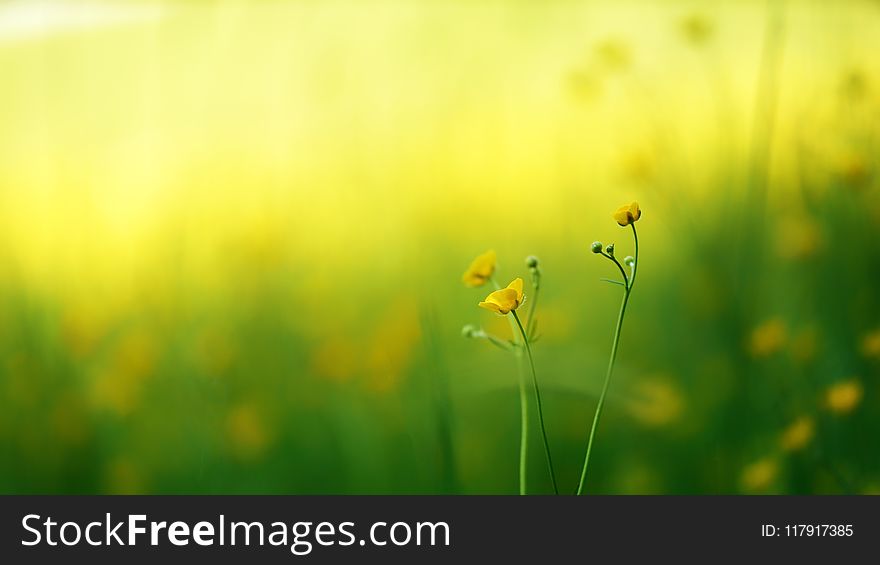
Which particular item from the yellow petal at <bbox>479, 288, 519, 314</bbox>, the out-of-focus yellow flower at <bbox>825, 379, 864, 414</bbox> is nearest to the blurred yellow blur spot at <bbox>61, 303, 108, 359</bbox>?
the yellow petal at <bbox>479, 288, 519, 314</bbox>

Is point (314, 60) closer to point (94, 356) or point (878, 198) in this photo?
point (94, 356)

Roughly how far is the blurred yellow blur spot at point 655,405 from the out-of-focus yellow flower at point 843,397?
312 millimetres

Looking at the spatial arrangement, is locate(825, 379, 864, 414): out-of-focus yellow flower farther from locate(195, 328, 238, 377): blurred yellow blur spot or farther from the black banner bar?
locate(195, 328, 238, 377): blurred yellow blur spot

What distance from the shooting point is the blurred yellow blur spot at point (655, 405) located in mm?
1323

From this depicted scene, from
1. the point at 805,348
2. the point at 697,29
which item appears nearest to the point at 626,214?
the point at 805,348

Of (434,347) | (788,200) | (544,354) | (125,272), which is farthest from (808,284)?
(125,272)

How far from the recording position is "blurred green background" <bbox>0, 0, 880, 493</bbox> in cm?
127

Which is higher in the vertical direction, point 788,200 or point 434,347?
point 788,200

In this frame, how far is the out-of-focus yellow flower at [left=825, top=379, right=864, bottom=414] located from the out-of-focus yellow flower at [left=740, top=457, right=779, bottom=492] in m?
0.11

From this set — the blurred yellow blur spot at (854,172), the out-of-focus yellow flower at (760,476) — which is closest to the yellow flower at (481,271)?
the out-of-focus yellow flower at (760,476)

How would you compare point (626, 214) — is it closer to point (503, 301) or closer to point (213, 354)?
point (503, 301)

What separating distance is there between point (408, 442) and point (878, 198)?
0.85m

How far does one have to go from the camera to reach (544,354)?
4.35 feet

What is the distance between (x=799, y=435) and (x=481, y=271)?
1.63 feet
